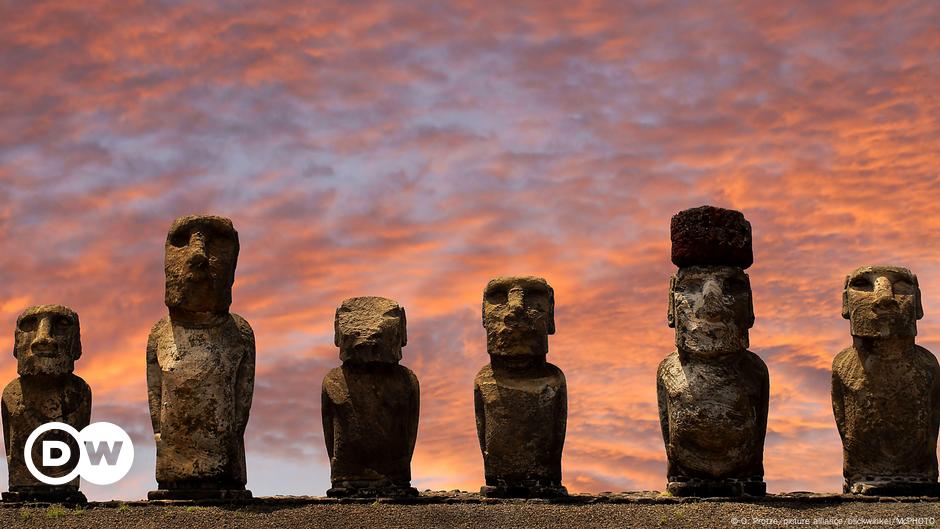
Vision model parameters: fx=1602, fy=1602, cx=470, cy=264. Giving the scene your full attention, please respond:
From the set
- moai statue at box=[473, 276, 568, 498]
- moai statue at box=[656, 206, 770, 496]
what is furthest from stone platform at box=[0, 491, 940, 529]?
moai statue at box=[473, 276, 568, 498]

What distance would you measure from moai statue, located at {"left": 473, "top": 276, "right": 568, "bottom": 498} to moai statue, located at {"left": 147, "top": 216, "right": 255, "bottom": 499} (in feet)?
10.7

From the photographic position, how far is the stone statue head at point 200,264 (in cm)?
2092

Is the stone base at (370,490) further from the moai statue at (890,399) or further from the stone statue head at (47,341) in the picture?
the moai statue at (890,399)

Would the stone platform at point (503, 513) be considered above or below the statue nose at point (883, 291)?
below

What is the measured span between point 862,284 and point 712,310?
225 centimetres

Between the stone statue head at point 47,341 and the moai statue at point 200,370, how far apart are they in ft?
7.93

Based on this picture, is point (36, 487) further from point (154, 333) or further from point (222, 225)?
point (222, 225)

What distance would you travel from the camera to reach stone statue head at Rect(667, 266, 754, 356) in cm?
2069

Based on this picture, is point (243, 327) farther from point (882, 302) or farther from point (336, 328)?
point (882, 302)

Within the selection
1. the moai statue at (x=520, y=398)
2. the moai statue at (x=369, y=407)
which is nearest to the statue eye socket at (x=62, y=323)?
the moai statue at (x=369, y=407)

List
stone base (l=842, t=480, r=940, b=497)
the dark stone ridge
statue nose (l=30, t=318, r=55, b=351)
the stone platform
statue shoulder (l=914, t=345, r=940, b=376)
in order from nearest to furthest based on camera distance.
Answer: the stone platform
the dark stone ridge
stone base (l=842, t=480, r=940, b=497)
statue shoulder (l=914, t=345, r=940, b=376)
statue nose (l=30, t=318, r=55, b=351)

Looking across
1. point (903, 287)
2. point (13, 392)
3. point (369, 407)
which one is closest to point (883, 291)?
point (903, 287)

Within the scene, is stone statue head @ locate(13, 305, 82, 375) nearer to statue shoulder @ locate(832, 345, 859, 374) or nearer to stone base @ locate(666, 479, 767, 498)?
stone base @ locate(666, 479, 767, 498)

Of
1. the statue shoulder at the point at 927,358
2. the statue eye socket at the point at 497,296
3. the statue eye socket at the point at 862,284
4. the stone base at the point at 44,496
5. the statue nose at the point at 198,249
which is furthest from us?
the stone base at the point at 44,496
